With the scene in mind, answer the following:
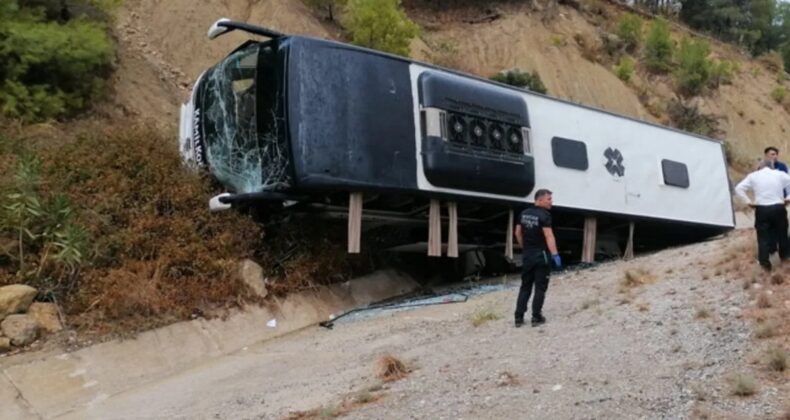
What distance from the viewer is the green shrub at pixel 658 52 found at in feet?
119

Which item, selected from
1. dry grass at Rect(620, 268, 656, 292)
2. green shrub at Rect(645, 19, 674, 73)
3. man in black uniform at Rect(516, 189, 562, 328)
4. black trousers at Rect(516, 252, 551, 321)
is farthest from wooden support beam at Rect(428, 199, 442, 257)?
green shrub at Rect(645, 19, 674, 73)

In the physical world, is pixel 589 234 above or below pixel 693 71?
below

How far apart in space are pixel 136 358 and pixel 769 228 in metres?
7.82

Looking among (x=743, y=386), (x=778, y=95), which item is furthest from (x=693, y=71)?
(x=743, y=386)

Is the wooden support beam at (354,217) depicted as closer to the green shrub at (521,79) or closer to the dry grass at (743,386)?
→ the dry grass at (743,386)

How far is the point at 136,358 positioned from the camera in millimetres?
9180

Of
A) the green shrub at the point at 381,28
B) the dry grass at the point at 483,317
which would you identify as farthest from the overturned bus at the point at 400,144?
the green shrub at the point at 381,28

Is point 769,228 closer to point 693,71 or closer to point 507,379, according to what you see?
point 507,379

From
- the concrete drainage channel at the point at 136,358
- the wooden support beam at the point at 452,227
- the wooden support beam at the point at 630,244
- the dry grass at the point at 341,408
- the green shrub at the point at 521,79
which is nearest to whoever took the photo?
the dry grass at the point at 341,408

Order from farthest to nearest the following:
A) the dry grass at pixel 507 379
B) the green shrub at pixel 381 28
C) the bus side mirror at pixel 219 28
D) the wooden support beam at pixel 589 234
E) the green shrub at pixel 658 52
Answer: the green shrub at pixel 658 52
the green shrub at pixel 381 28
the wooden support beam at pixel 589 234
the bus side mirror at pixel 219 28
the dry grass at pixel 507 379

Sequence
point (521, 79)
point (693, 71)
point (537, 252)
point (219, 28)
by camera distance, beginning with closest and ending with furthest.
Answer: point (537, 252) → point (219, 28) → point (521, 79) → point (693, 71)

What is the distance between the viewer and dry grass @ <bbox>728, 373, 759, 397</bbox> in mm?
5391

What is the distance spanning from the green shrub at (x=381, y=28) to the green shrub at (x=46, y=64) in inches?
342

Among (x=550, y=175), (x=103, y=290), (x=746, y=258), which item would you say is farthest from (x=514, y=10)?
(x=103, y=290)
